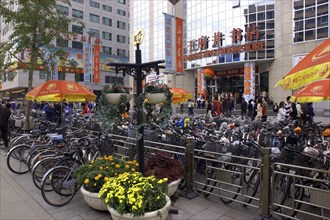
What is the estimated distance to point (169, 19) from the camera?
17078 millimetres

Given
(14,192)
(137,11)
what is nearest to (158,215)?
(14,192)

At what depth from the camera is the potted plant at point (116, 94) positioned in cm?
442

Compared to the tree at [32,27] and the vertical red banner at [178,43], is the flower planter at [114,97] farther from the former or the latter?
the vertical red banner at [178,43]

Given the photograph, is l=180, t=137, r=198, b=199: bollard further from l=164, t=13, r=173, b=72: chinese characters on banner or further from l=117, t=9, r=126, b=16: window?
l=117, t=9, r=126, b=16: window

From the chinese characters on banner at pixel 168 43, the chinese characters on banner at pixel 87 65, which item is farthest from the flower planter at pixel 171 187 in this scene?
the chinese characters on banner at pixel 87 65

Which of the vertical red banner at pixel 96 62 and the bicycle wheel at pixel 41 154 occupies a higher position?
the vertical red banner at pixel 96 62

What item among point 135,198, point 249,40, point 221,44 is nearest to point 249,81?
point 249,40

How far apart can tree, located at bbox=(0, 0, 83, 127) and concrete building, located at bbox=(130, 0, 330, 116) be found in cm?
1521

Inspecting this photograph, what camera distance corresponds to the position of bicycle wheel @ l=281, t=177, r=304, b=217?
12.6 feet

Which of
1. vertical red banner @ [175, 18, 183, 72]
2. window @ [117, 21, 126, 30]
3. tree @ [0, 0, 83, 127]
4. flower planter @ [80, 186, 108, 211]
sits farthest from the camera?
window @ [117, 21, 126, 30]

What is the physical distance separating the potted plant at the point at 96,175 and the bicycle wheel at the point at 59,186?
21 cm

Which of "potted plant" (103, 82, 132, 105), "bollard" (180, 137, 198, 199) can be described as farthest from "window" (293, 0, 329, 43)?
"potted plant" (103, 82, 132, 105)

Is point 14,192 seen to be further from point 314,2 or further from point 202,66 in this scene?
point 202,66

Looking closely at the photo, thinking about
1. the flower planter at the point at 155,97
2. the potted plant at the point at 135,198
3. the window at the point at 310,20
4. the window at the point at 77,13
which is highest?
the window at the point at 77,13
